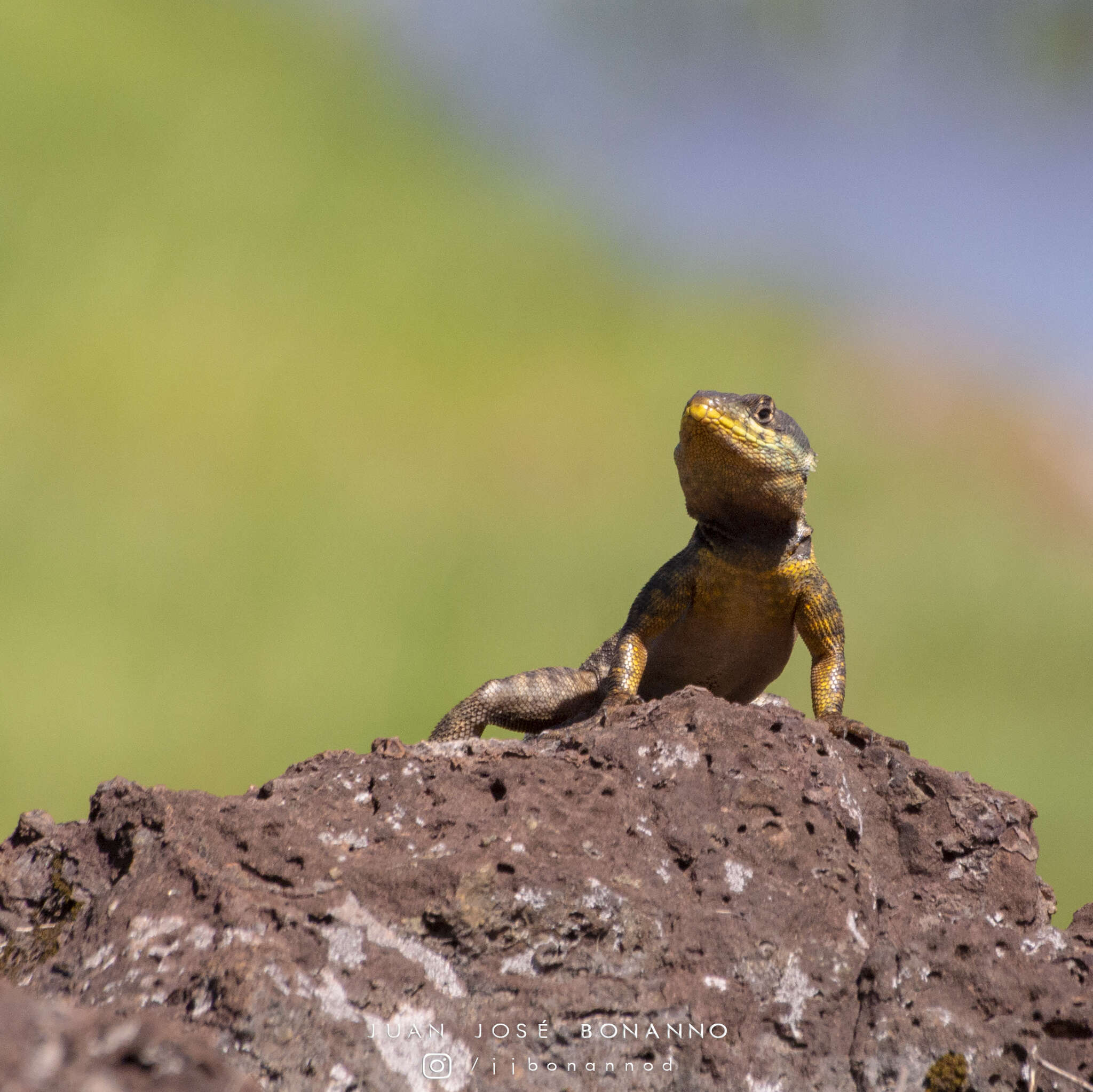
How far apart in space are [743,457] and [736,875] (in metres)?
2.36

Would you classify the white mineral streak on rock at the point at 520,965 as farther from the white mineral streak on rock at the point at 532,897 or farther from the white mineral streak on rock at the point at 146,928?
the white mineral streak on rock at the point at 146,928

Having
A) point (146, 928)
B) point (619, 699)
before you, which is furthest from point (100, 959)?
point (619, 699)

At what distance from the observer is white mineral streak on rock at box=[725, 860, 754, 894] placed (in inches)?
146

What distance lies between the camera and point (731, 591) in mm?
5852

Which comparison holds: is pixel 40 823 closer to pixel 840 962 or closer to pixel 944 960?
pixel 840 962

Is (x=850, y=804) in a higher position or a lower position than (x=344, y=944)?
higher

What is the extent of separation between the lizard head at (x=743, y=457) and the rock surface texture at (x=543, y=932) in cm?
178

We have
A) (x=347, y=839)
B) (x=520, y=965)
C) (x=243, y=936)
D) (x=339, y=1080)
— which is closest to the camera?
(x=339, y=1080)

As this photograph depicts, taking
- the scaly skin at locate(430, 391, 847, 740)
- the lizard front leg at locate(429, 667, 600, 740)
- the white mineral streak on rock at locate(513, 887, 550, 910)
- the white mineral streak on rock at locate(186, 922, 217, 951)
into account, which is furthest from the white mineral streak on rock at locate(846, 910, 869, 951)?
the lizard front leg at locate(429, 667, 600, 740)

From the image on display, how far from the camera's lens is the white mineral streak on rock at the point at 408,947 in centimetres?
325

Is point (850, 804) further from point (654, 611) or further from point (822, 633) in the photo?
point (654, 611)

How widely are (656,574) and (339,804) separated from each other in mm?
2660

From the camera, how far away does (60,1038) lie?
1964 mm

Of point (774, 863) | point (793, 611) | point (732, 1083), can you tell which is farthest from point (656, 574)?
point (732, 1083)
